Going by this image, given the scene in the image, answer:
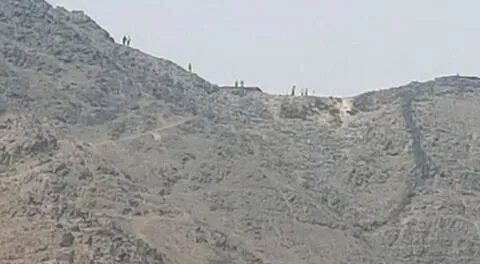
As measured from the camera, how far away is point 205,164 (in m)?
60.7

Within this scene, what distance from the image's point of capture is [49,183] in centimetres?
4822

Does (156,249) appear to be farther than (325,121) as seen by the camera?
No

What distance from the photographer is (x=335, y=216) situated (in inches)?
2400

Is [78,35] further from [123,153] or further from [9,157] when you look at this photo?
[9,157]

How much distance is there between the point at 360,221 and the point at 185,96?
14.6 metres

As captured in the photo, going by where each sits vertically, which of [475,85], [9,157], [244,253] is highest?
[475,85]

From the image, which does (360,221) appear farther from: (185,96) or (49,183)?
(49,183)

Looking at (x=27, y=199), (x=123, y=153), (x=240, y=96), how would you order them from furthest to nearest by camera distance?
(x=240, y=96), (x=123, y=153), (x=27, y=199)

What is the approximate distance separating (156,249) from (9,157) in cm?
883

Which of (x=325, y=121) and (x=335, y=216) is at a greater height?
(x=325, y=121)

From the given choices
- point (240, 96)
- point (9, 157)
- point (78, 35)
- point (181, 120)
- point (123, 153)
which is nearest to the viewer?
point (9, 157)

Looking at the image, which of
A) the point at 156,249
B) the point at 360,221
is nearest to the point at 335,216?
the point at 360,221

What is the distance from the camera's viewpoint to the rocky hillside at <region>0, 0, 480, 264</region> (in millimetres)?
48812

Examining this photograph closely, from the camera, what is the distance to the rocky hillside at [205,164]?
4881 centimetres
